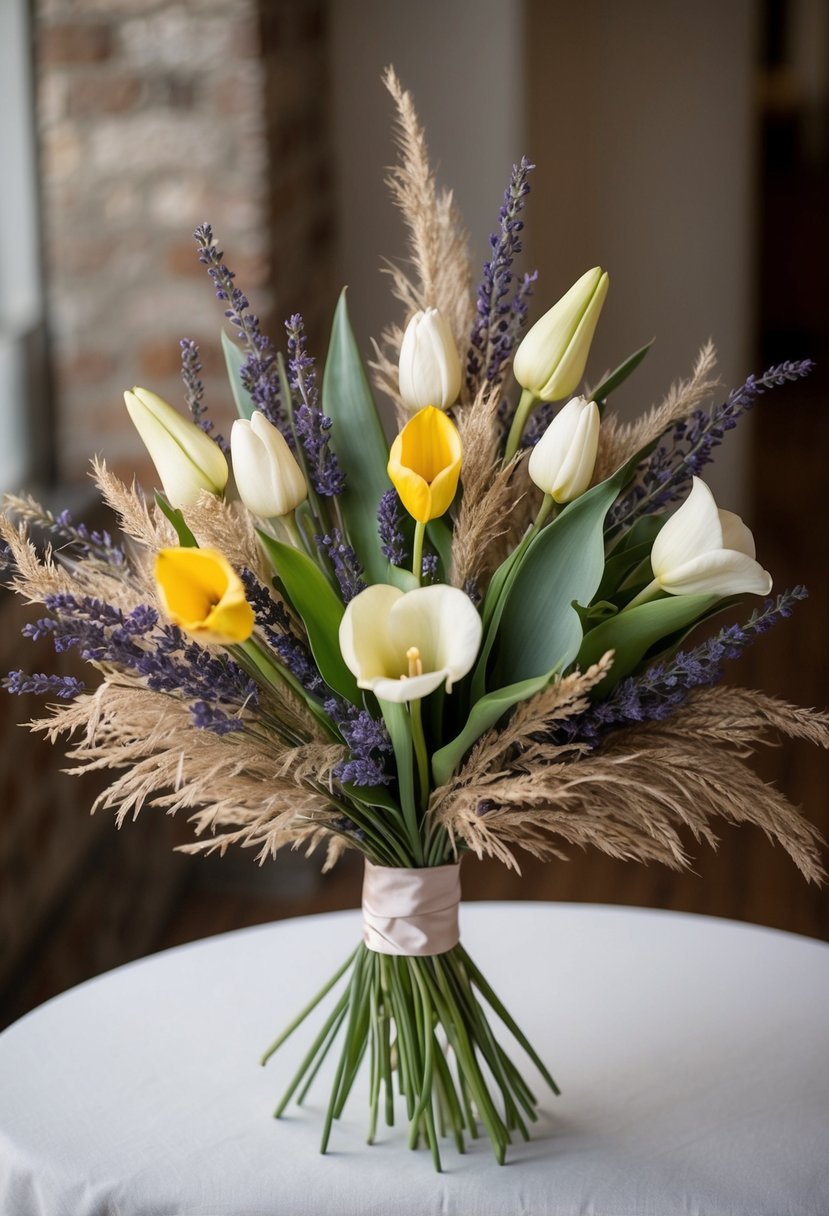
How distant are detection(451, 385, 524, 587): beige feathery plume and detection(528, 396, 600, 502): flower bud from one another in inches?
0.9

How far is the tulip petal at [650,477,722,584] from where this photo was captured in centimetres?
92

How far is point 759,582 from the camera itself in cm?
93

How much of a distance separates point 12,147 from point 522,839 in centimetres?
204

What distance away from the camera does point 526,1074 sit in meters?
1.19

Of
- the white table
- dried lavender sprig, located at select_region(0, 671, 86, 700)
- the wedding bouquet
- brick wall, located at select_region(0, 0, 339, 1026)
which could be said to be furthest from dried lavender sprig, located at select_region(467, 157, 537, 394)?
brick wall, located at select_region(0, 0, 339, 1026)

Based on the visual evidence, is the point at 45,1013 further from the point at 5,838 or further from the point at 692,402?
the point at 5,838

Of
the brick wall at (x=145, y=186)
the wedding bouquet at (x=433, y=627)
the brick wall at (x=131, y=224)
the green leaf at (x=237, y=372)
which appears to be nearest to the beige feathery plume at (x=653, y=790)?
the wedding bouquet at (x=433, y=627)

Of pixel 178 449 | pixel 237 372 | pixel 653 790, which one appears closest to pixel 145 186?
pixel 237 372

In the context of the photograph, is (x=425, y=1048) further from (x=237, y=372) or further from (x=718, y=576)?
(x=237, y=372)

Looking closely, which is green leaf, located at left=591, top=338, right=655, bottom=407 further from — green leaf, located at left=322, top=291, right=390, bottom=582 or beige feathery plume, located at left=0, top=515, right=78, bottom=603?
beige feathery plume, located at left=0, top=515, right=78, bottom=603

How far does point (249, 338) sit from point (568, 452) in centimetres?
23

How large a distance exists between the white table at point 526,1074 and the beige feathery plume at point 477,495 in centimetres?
43

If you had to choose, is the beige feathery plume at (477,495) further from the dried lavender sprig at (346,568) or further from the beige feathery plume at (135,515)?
the beige feathery plume at (135,515)

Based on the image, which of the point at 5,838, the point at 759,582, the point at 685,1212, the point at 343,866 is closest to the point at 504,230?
the point at 759,582
